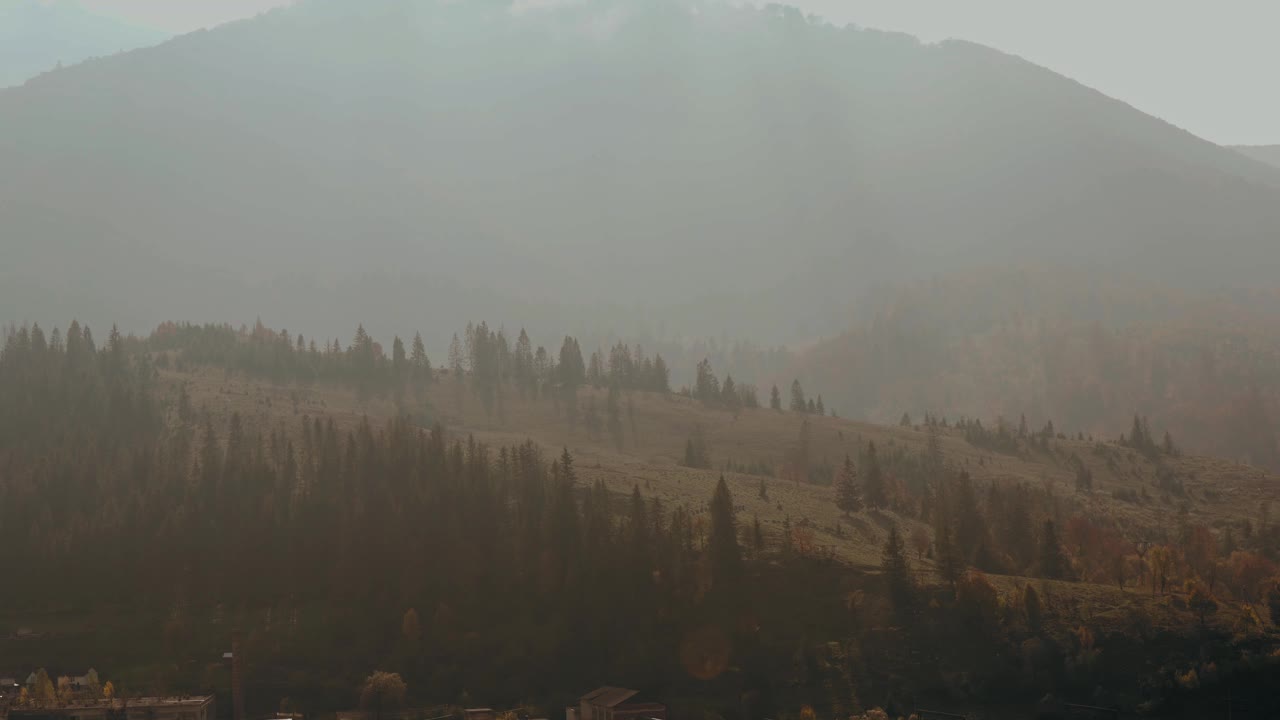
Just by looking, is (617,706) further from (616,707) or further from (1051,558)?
(1051,558)

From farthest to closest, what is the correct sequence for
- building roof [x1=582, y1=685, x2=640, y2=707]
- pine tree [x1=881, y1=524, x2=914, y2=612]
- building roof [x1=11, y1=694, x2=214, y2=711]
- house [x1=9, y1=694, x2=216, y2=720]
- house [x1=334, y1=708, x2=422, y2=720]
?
pine tree [x1=881, y1=524, x2=914, y2=612]
house [x1=334, y1=708, x2=422, y2=720]
building roof [x1=11, y1=694, x2=214, y2=711]
house [x1=9, y1=694, x2=216, y2=720]
building roof [x1=582, y1=685, x2=640, y2=707]

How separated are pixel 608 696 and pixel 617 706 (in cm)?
408

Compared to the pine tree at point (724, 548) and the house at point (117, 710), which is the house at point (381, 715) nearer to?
the house at point (117, 710)

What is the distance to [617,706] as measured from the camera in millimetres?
147625

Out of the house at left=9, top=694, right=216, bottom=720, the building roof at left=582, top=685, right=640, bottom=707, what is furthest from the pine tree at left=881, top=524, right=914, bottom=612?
the house at left=9, top=694, right=216, bottom=720

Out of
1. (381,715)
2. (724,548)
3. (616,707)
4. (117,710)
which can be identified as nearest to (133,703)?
(117,710)

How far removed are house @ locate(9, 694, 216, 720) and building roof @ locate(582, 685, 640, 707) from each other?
54.2 meters

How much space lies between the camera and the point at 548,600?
184625 millimetres

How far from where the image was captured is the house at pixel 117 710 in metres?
154

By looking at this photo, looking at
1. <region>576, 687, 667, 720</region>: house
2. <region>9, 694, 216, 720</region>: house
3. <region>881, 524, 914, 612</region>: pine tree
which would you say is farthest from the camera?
<region>881, 524, 914, 612</region>: pine tree

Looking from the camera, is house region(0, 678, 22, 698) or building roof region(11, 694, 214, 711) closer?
building roof region(11, 694, 214, 711)

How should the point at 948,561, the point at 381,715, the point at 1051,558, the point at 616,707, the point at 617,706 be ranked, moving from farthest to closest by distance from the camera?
the point at 1051,558, the point at 948,561, the point at 381,715, the point at 617,706, the point at 616,707

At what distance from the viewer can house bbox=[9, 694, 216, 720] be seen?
15438cm

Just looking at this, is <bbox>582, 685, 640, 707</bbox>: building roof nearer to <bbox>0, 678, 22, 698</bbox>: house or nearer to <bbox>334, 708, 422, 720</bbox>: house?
<bbox>334, 708, 422, 720</bbox>: house
